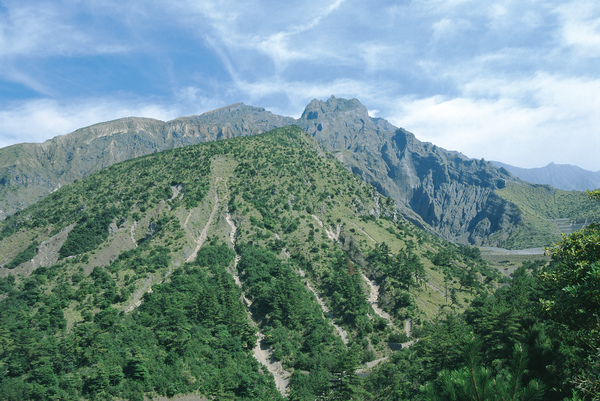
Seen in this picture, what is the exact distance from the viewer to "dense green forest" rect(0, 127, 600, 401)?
16938 millimetres

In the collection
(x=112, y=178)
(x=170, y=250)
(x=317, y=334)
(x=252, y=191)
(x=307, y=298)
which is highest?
(x=112, y=178)

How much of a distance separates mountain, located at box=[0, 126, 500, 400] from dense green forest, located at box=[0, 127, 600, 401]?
0.43m

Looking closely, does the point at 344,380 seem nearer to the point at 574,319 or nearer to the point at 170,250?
the point at 574,319

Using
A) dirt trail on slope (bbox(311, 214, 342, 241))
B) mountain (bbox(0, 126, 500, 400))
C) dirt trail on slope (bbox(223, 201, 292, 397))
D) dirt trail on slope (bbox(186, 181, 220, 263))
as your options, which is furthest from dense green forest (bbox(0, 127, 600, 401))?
dirt trail on slope (bbox(311, 214, 342, 241))

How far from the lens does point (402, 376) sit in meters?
47.6

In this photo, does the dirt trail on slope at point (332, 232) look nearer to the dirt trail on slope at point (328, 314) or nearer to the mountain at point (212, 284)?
the mountain at point (212, 284)

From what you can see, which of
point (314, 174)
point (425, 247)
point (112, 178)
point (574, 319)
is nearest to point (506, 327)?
point (574, 319)

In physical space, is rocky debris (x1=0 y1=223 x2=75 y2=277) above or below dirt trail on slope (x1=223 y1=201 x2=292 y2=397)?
above

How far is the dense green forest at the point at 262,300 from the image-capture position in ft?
55.6

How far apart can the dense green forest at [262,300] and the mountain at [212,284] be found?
429 mm

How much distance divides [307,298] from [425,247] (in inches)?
2655

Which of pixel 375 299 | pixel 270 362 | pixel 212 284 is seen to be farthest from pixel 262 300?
pixel 375 299

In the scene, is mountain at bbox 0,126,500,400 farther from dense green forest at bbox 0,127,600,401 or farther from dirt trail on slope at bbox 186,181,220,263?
dirt trail on slope at bbox 186,181,220,263

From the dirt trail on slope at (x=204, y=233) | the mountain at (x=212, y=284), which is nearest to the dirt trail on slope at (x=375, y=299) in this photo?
the mountain at (x=212, y=284)
